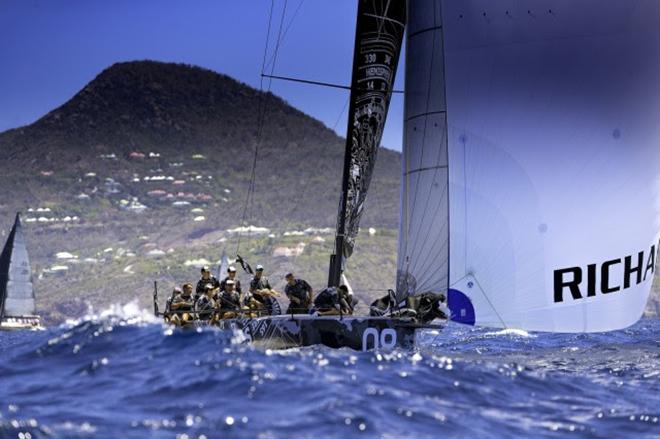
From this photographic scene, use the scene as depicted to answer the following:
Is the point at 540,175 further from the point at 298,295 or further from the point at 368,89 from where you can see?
the point at 298,295

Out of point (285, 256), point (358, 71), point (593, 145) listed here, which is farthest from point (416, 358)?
point (285, 256)

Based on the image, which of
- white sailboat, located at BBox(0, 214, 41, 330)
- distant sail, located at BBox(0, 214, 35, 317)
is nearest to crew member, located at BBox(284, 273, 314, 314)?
distant sail, located at BBox(0, 214, 35, 317)

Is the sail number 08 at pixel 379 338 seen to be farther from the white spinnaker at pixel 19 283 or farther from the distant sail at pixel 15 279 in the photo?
the white spinnaker at pixel 19 283

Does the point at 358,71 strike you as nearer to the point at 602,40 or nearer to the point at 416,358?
the point at 602,40

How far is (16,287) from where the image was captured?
2650 inches

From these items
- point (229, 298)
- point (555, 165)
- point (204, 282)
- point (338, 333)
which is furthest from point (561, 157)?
point (204, 282)

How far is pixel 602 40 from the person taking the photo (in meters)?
15.2

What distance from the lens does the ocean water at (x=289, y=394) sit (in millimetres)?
8742

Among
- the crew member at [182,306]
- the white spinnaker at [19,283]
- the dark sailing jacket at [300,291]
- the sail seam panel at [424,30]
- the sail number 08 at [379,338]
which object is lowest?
the sail number 08 at [379,338]

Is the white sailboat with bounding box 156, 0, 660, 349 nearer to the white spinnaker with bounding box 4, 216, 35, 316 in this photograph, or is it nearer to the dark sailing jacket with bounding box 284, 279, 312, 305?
the dark sailing jacket with bounding box 284, 279, 312, 305

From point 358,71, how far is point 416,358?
6.56 m

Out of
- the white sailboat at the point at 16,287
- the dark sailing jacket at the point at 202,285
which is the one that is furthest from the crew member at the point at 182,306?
the white sailboat at the point at 16,287

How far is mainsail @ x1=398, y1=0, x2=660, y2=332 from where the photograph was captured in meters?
15.0

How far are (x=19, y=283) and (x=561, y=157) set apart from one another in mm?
56742
